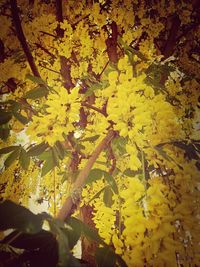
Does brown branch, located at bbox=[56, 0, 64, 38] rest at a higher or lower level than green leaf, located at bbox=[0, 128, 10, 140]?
higher

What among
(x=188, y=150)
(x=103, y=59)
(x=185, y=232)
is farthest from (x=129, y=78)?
(x=103, y=59)

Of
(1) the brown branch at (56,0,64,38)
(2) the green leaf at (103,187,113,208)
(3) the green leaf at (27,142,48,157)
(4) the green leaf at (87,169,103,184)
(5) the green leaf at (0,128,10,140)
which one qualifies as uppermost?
(1) the brown branch at (56,0,64,38)

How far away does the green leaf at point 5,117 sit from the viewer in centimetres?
140

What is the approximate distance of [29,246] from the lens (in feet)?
3.22

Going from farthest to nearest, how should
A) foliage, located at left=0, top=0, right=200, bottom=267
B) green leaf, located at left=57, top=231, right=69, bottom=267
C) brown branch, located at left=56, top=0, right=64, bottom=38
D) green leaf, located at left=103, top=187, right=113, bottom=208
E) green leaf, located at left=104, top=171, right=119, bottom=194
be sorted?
brown branch, located at left=56, top=0, right=64, bottom=38 → green leaf, located at left=103, top=187, right=113, bottom=208 → green leaf, located at left=104, top=171, right=119, bottom=194 → foliage, located at left=0, top=0, right=200, bottom=267 → green leaf, located at left=57, top=231, right=69, bottom=267

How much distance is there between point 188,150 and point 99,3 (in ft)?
5.64

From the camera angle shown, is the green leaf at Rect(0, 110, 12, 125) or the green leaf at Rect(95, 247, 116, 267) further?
the green leaf at Rect(0, 110, 12, 125)

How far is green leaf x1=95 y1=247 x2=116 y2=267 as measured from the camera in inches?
43.3

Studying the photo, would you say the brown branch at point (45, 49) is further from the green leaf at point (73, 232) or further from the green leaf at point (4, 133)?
the green leaf at point (73, 232)

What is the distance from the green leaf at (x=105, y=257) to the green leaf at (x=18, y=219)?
33 cm

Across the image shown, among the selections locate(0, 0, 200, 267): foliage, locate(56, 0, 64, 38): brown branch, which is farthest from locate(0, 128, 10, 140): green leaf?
locate(56, 0, 64, 38): brown branch

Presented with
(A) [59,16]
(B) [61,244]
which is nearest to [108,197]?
(B) [61,244]

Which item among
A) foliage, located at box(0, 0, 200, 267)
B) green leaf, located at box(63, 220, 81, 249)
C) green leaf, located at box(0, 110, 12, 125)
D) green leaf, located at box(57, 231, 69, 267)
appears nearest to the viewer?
green leaf, located at box(57, 231, 69, 267)

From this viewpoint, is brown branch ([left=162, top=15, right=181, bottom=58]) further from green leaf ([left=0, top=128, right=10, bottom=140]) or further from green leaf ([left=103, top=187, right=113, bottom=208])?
green leaf ([left=0, top=128, right=10, bottom=140])
